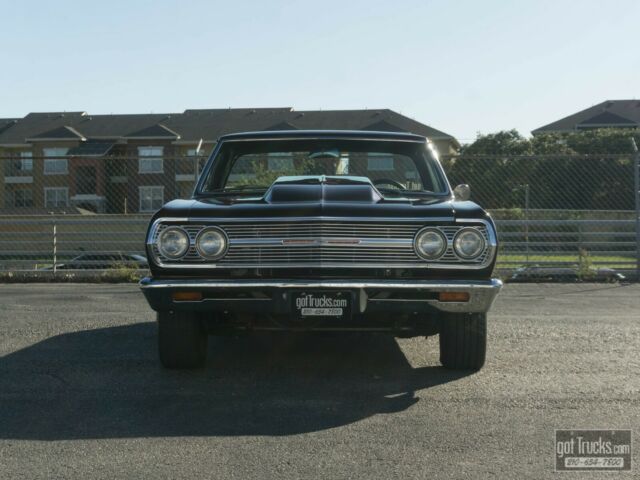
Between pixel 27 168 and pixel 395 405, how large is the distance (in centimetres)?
5822

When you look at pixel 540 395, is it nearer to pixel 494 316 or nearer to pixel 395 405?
pixel 395 405

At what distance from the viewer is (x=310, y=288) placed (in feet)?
14.6

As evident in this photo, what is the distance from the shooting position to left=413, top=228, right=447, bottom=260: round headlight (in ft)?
15.1

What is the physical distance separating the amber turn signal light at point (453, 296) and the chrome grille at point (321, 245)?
193 millimetres

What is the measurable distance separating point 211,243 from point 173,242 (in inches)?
9.1

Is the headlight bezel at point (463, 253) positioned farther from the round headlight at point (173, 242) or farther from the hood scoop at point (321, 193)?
the round headlight at point (173, 242)

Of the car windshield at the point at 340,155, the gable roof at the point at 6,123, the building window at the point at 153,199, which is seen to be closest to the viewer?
the car windshield at the point at 340,155

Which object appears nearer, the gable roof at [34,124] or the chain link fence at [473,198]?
the chain link fence at [473,198]

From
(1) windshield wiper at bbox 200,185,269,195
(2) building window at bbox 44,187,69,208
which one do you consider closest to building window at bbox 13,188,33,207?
(2) building window at bbox 44,187,69,208

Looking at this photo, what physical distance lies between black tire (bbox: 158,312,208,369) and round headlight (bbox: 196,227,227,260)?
43cm

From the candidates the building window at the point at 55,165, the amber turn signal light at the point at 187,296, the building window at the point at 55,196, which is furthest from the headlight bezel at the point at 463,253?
the building window at the point at 55,165

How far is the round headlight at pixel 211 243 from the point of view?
462 centimetres

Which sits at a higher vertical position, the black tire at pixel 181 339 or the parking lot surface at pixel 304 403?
the black tire at pixel 181 339

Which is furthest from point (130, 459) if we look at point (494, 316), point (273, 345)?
point (494, 316)
